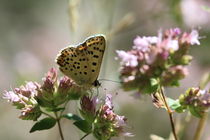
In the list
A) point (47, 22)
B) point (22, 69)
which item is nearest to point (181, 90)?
point (22, 69)

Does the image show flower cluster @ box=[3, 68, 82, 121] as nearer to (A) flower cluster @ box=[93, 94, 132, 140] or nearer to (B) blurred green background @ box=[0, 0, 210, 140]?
(A) flower cluster @ box=[93, 94, 132, 140]

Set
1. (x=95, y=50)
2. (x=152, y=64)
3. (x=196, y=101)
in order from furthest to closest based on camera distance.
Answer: (x=95, y=50), (x=196, y=101), (x=152, y=64)

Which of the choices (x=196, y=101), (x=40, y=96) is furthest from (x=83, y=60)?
(x=196, y=101)

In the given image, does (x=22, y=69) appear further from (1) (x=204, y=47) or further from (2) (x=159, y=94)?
(2) (x=159, y=94)

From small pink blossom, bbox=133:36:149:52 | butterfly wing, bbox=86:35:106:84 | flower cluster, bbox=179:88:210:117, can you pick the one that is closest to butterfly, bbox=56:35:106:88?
butterfly wing, bbox=86:35:106:84

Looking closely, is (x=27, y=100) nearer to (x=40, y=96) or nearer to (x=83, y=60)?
(x=40, y=96)
